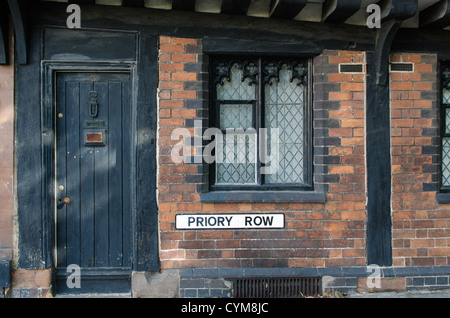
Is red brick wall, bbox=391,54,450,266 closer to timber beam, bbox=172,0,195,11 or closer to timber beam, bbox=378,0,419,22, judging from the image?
timber beam, bbox=378,0,419,22

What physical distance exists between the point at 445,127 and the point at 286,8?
94.7 inches

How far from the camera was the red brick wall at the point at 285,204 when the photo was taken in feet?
12.2

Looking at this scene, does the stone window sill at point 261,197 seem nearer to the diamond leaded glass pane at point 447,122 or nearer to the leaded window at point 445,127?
the leaded window at point 445,127

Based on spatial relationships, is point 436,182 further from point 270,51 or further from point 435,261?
point 270,51

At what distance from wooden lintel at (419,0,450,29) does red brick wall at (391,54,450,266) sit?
34 cm

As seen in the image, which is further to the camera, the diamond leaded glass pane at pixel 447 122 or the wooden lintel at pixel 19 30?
the diamond leaded glass pane at pixel 447 122

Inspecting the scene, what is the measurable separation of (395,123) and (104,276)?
12.3ft

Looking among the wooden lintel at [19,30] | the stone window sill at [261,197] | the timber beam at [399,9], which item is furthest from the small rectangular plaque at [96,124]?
the timber beam at [399,9]

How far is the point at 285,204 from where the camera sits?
3795 millimetres

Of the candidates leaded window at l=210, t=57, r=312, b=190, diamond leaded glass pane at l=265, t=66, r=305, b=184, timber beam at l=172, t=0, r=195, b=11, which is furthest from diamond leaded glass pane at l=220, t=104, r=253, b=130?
timber beam at l=172, t=0, r=195, b=11

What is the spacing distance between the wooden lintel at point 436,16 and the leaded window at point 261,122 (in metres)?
1.41

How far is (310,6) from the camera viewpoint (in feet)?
12.3

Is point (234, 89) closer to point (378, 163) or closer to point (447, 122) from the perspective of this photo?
point (378, 163)

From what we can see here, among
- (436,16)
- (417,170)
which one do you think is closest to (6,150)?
(417,170)
